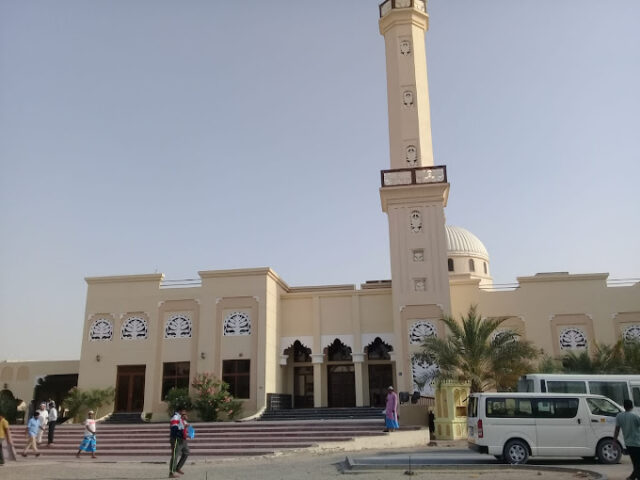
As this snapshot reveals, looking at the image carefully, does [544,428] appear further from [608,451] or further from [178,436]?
[178,436]

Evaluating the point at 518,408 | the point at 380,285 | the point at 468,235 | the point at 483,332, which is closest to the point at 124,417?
the point at 380,285

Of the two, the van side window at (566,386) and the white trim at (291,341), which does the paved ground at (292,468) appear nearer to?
the van side window at (566,386)

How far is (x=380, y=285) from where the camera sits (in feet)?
90.1

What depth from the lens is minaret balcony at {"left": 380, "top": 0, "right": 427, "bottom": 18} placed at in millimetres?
27562

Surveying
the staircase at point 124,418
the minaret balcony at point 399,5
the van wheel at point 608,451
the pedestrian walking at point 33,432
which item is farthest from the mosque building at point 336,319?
the van wheel at point 608,451

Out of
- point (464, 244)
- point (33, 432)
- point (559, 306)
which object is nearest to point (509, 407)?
point (33, 432)

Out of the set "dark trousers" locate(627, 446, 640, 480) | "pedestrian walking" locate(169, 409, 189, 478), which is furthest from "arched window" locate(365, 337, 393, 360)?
"dark trousers" locate(627, 446, 640, 480)

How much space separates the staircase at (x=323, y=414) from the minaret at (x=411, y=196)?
1.63 meters

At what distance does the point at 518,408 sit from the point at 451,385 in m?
6.05

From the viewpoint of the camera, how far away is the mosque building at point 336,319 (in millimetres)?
23375

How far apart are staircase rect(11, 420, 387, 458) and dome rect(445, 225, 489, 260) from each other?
18.4 m

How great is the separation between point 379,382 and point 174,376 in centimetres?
845

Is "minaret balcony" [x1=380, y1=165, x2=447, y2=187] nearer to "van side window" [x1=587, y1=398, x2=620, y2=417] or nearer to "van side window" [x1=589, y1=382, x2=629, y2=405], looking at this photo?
"van side window" [x1=589, y1=382, x2=629, y2=405]

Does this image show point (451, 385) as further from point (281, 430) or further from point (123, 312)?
point (123, 312)
